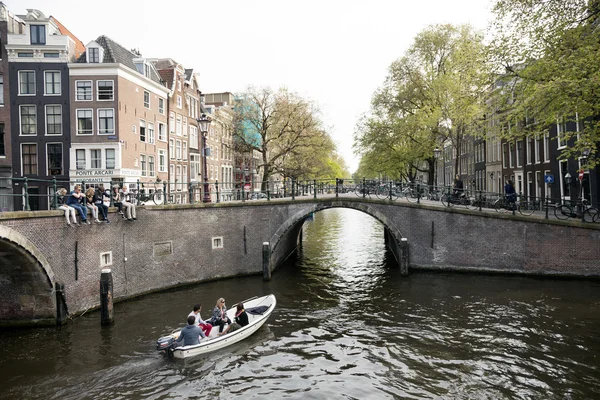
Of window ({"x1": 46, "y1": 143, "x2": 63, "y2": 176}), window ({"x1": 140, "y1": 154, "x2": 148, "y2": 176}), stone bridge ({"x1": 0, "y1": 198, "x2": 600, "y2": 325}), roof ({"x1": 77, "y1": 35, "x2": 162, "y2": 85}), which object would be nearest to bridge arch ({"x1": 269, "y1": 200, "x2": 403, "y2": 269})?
stone bridge ({"x1": 0, "y1": 198, "x2": 600, "y2": 325})

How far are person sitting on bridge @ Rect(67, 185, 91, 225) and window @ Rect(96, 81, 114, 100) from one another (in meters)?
17.6

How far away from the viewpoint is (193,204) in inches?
816

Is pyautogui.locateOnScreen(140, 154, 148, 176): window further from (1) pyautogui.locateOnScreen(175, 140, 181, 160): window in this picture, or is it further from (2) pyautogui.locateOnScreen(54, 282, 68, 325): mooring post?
(2) pyautogui.locateOnScreen(54, 282, 68, 325): mooring post

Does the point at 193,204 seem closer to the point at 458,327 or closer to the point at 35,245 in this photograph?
the point at 35,245

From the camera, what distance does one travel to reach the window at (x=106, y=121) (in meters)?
30.5

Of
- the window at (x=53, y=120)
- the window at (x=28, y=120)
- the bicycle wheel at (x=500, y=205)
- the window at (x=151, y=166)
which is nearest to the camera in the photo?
the bicycle wheel at (x=500, y=205)

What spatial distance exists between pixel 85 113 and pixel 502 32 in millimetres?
26502

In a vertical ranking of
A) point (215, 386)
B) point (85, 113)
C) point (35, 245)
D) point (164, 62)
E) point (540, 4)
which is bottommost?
point (215, 386)

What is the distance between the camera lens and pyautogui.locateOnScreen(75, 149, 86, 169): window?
30.5 meters

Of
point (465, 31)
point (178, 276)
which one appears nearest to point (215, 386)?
point (178, 276)

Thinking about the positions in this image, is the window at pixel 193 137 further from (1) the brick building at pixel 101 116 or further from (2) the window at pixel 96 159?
(2) the window at pixel 96 159

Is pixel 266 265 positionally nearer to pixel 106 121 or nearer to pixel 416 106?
pixel 106 121

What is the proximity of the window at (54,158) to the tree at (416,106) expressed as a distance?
79.4ft

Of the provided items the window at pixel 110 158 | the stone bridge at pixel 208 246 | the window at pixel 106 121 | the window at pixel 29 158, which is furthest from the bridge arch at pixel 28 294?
the window at pixel 29 158
